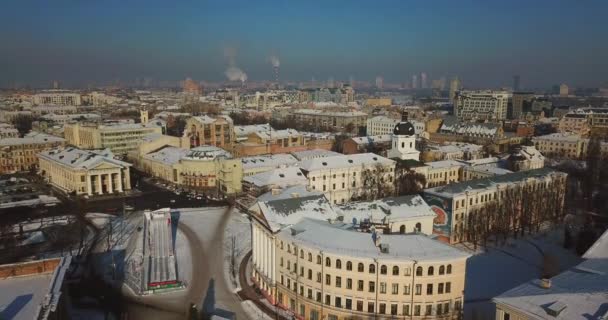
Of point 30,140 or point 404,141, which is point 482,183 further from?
point 30,140

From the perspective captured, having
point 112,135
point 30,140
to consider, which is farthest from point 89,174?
point 112,135

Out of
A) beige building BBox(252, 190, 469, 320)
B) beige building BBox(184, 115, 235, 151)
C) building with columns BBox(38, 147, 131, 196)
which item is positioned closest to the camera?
beige building BBox(252, 190, 469, 320)

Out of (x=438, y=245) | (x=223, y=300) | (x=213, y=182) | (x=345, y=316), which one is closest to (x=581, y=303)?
(x=438, y=245)

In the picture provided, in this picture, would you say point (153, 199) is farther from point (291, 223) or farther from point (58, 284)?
point (58, 284)

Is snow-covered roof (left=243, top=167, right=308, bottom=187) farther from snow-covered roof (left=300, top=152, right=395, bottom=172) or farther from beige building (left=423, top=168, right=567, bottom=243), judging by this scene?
beige building (left=423, top=168, right=567, bottom=243)

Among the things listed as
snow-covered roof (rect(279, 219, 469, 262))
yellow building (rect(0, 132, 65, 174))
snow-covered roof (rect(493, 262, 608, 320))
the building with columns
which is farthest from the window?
yellow building (rect(0, 132, 65, 174))

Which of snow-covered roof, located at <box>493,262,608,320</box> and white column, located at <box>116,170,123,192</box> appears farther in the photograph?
white column, located at <box>116,170,123,192</box>

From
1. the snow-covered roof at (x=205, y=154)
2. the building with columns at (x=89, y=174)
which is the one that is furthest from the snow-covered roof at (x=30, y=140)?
the snow-covered roof at (x=205, y=154)
